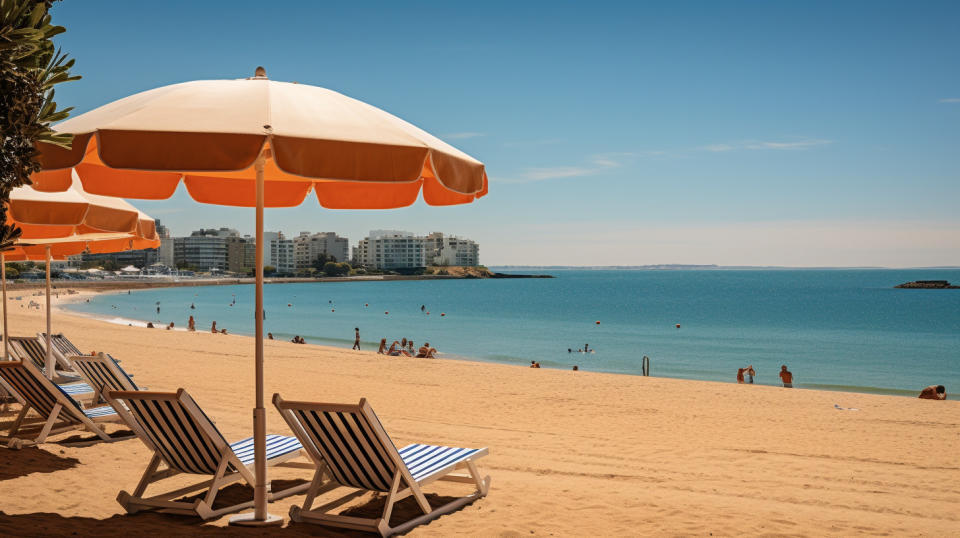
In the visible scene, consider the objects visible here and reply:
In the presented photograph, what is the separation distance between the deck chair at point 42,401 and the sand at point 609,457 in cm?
18

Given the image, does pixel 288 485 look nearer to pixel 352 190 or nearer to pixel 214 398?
pixel 352 190

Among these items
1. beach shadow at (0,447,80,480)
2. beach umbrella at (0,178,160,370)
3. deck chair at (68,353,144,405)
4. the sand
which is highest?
beach umbrella at (0,178,160,370)

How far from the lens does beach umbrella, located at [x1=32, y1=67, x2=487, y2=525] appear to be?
3.07m

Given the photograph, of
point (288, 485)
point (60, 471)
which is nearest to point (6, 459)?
point (60, 471)

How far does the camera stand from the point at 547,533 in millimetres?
4262

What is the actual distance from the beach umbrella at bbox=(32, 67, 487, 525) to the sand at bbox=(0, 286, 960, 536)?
5.11ft

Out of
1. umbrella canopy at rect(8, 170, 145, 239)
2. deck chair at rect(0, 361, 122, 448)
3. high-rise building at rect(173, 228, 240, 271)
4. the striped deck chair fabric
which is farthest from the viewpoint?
high-rise building at rect(173, 228, 240, 271)

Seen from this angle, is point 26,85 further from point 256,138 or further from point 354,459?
point 354,459

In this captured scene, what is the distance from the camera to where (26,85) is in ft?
9.62

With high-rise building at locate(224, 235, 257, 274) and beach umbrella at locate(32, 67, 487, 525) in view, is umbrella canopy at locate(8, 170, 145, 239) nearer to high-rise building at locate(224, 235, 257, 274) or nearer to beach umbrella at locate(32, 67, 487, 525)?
beach umbrella at locate(32, 67, 487, 525)

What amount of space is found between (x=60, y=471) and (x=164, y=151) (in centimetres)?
357

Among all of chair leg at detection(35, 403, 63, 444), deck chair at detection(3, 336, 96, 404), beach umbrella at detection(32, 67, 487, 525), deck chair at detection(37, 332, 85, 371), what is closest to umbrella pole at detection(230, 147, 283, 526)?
beach umbrella at detection(32, 67, 487, 525)

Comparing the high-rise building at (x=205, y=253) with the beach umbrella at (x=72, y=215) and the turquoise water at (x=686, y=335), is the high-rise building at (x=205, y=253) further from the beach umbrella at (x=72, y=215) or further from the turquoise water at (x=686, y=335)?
the beach umbrella at (x=72, y=215)

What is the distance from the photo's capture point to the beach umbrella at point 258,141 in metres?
3.07
